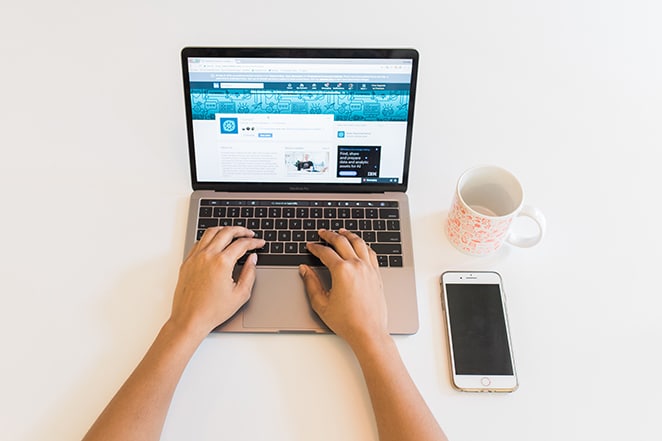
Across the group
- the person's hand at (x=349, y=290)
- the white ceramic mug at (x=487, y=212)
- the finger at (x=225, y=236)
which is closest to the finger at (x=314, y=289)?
the person's hand at (x=349, y=290)

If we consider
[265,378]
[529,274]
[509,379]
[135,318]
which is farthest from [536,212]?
[135,318]

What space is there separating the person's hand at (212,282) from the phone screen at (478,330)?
325mm

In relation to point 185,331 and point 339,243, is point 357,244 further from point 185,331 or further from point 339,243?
point 185,331

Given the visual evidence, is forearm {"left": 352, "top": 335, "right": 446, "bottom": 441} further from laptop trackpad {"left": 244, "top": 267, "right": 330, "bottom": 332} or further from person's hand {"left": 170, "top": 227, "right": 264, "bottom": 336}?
person's hand {"left": 170, "top": 227, "right": 264, "bottom": 336}

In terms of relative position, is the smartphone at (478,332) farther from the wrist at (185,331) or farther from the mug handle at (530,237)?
the wrist at (185,331)

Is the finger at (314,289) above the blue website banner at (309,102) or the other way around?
the other way around

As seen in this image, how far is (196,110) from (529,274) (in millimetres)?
607

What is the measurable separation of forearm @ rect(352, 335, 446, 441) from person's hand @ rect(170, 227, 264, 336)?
0.65 feet

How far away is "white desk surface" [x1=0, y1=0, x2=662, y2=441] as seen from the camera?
77 centimetres

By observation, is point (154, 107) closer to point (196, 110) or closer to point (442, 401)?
point (196, 110)

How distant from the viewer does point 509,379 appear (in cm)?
79

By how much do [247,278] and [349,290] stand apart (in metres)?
0.16

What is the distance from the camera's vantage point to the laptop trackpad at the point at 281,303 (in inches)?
32.4

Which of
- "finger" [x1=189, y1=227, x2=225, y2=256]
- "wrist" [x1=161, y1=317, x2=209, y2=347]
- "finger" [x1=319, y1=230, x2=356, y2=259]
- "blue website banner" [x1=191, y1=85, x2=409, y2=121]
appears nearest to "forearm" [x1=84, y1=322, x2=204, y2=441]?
"wrist" [x1=161, y1=317, x2=209, y2=347]
